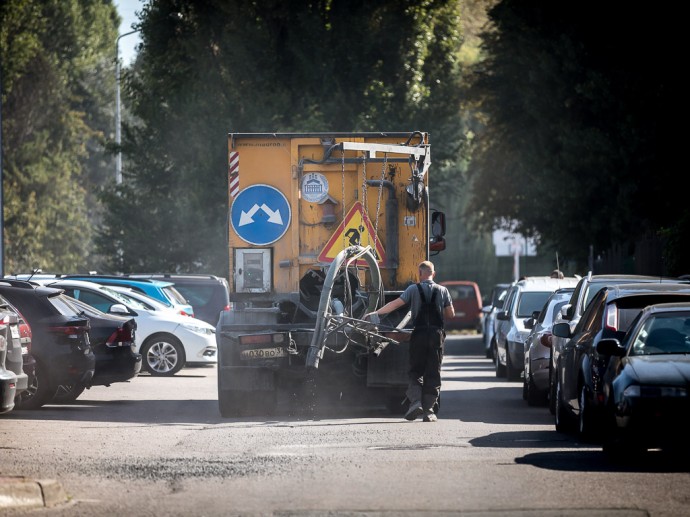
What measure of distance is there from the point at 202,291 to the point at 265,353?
13.9 metres

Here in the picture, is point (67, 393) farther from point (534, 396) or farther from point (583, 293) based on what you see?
point (583, 293)

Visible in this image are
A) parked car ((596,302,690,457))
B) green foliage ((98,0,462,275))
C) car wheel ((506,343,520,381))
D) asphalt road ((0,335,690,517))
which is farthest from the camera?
green foliage ((98,0,462,275))

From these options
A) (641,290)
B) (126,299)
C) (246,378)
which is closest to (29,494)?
(641,290)

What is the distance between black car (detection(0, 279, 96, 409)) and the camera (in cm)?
1719

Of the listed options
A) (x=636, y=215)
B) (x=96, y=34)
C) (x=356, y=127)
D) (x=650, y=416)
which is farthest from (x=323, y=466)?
(x=96, y=34)

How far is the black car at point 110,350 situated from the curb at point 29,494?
8.92 meters

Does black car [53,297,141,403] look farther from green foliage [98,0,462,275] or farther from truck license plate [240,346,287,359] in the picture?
green foliage [98,0,462,275]

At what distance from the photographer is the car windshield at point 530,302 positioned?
2442cm

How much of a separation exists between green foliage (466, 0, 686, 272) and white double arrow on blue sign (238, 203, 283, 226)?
732 inches

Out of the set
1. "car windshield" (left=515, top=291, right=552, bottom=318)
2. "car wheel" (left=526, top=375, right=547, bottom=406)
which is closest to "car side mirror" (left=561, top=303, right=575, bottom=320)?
"car wheel" (left=526, top=375, right=547, bottom=406)

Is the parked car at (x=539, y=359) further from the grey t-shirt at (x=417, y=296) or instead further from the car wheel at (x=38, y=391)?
the car wheel at (x=38, y=391)

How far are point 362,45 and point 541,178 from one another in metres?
7.02

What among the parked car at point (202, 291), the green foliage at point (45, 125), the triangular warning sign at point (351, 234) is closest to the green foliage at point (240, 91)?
the parked car at point (202, 291)

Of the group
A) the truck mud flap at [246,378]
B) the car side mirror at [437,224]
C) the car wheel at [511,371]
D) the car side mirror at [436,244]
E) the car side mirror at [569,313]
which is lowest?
the car wheel at [511,371]
